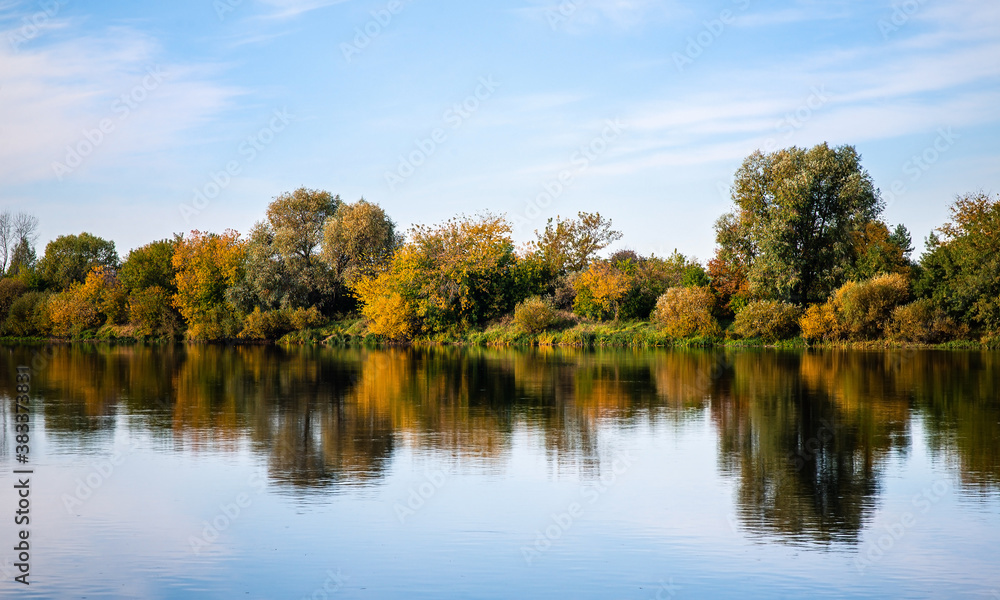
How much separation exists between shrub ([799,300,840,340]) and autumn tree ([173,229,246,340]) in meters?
43.9

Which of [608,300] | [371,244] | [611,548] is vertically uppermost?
[371,244]

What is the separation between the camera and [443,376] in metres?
30.4

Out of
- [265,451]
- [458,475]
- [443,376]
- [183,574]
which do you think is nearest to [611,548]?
[458,475]

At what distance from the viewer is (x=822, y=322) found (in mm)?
50000

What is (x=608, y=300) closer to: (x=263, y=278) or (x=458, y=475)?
(x=263, y=278)

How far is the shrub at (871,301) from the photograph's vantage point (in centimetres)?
4850

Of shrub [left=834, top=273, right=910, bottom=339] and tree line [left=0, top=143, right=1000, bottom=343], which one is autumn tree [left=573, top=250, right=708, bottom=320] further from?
shrub [left=834, top=273, right=910, bottom=339]

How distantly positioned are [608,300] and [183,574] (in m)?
51.7
